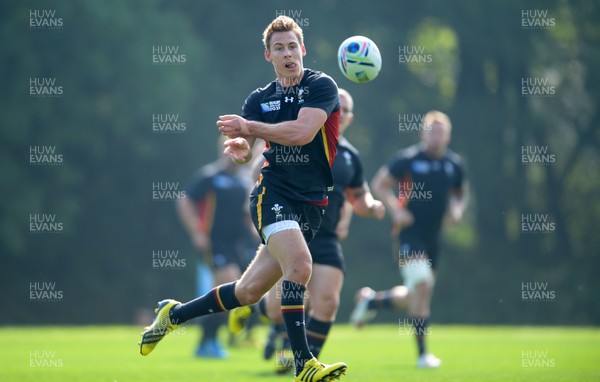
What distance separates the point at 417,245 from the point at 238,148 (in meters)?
5.81

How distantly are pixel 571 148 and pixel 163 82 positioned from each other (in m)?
12.8

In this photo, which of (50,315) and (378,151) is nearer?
(50,315)

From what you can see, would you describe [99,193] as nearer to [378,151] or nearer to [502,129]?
[378,151]

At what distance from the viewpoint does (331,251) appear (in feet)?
31.2

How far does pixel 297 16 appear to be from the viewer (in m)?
30.8

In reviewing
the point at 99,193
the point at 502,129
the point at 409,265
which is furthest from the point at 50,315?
the point at 409,265

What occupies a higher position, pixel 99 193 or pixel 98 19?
pixel 98 19

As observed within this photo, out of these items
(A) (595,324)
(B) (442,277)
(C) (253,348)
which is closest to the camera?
(C) (253,348)

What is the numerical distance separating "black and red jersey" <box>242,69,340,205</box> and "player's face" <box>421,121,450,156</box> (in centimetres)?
517

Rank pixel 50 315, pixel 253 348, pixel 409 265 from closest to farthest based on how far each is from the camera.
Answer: pixel 409 265 → pixel 253 348 → pixel 50 315

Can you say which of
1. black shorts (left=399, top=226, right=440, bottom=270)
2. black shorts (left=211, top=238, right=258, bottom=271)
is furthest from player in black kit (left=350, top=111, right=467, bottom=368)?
black shorts (left=211, top=238, right=258, bottom=271)

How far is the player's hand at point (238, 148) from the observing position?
7.40m

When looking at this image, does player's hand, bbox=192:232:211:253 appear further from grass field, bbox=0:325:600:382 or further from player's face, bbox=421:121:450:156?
player's face, bbox=421:121:450:156

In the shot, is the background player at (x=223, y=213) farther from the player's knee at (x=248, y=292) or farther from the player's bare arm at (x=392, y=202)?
the player's knee at (x=248, y=292)
